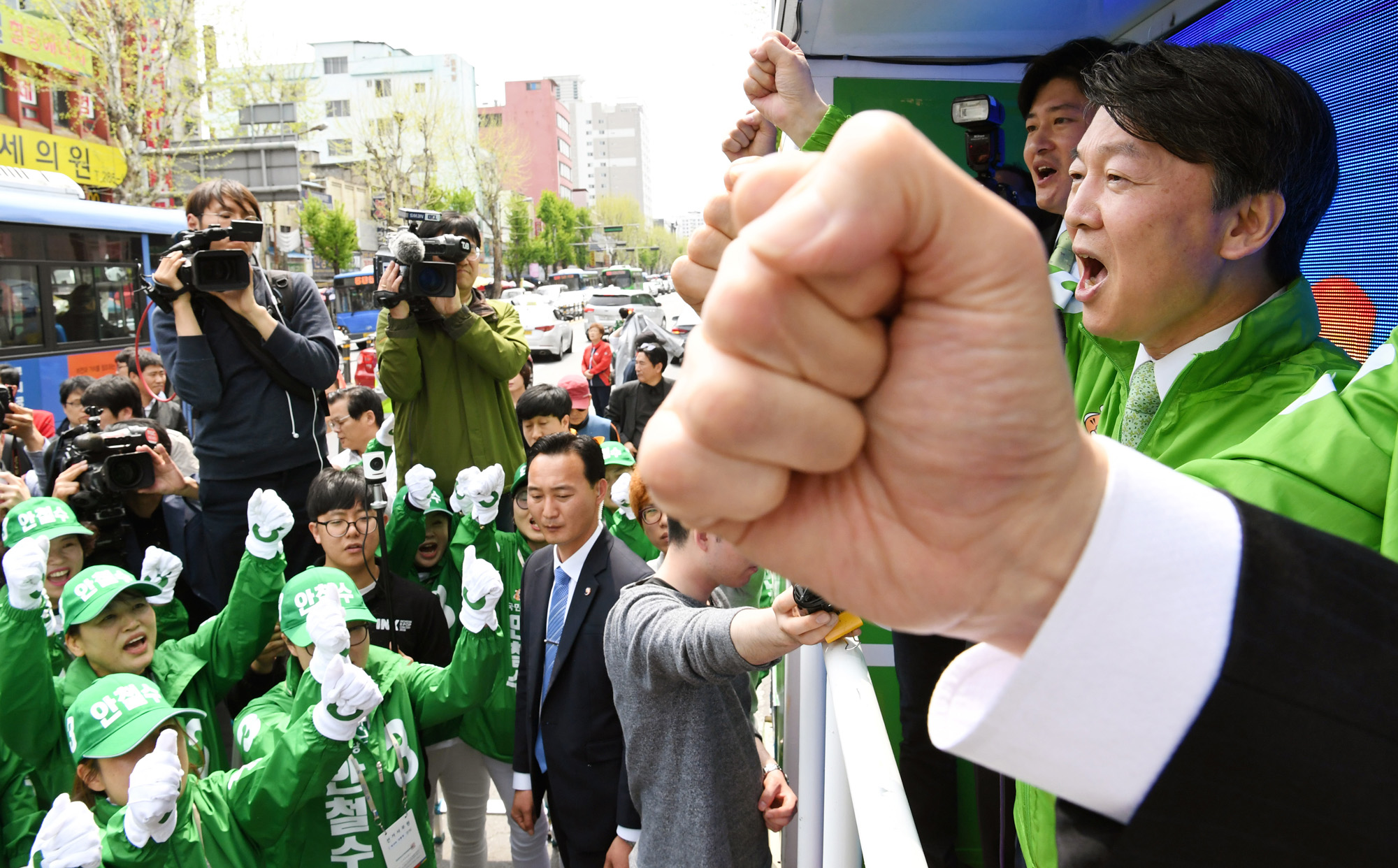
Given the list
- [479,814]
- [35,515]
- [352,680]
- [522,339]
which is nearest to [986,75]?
[522,339]

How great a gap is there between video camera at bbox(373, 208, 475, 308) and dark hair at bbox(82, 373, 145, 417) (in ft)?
7.61

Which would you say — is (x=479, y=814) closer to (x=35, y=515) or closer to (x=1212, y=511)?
(x=35, y=515)

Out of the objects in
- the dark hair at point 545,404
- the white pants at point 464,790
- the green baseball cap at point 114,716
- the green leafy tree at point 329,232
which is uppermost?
the green leafy tree at point 329,232

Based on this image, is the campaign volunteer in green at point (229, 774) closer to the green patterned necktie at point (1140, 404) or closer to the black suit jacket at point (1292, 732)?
the green patterned necktie at point (1140, 404)

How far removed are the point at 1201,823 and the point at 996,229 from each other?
1.25 feet

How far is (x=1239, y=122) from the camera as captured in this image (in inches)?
46.3

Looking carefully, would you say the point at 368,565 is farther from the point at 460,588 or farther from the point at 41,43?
the point at 41,43

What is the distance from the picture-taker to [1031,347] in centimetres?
47

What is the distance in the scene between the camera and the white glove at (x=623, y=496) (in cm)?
381

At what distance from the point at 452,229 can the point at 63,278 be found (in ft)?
24.6

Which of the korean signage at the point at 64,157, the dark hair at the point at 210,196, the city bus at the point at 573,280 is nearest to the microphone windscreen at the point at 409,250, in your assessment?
the dark hair at the point at 210,196

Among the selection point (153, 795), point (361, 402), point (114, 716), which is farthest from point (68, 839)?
point (361, 402)

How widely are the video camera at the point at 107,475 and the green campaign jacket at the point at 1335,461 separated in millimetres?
3874

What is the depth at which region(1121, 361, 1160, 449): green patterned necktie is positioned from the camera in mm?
1343
